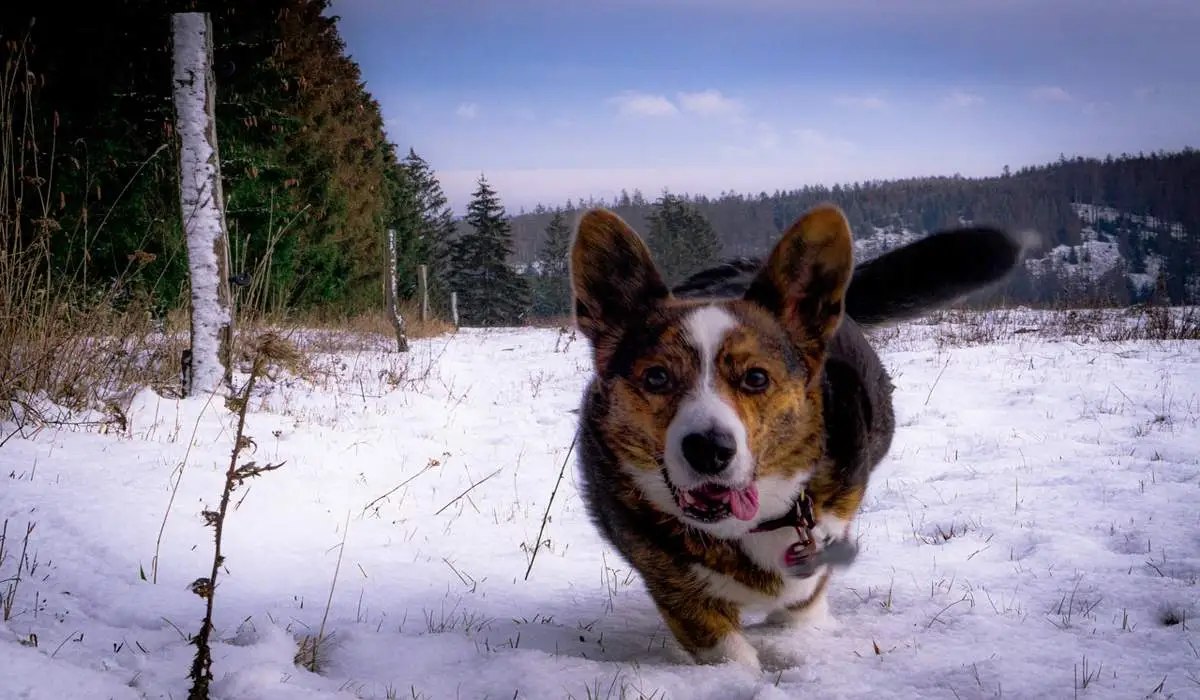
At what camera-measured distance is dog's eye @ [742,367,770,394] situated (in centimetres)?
230

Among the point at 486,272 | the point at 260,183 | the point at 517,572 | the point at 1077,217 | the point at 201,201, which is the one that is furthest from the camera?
the point at 486,272

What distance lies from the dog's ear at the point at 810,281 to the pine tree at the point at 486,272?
4407 centimetres

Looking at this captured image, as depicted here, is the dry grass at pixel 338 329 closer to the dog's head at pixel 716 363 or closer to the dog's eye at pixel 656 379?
the dog's head at pixel 716 363

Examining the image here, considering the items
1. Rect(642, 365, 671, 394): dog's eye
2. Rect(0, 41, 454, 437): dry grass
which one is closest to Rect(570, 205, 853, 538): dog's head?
Rect(642, 365, 671, 394): dog's eye

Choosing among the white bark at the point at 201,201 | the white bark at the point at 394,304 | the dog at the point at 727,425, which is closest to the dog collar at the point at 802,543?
the dog at the point at 727,425

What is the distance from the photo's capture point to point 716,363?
229 cm

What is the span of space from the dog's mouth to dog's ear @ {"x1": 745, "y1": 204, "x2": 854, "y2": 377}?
1.60ft

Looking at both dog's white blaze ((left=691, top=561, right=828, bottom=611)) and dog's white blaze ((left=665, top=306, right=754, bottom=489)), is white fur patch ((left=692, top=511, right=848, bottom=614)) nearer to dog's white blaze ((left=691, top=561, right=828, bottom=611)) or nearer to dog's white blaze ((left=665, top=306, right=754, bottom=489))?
dog's white blaze ((left=691, top=561, right=828, bottom=611))

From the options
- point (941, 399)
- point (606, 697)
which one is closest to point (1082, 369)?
point (941, 399)

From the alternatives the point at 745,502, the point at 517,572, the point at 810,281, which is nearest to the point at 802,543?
the point at 745,502

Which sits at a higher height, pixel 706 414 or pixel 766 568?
pixel 706 414

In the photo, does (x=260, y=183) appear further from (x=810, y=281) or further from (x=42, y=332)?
(x=810, y=281)

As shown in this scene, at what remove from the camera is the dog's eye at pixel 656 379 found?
7.64ft

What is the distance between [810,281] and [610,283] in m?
0.70
